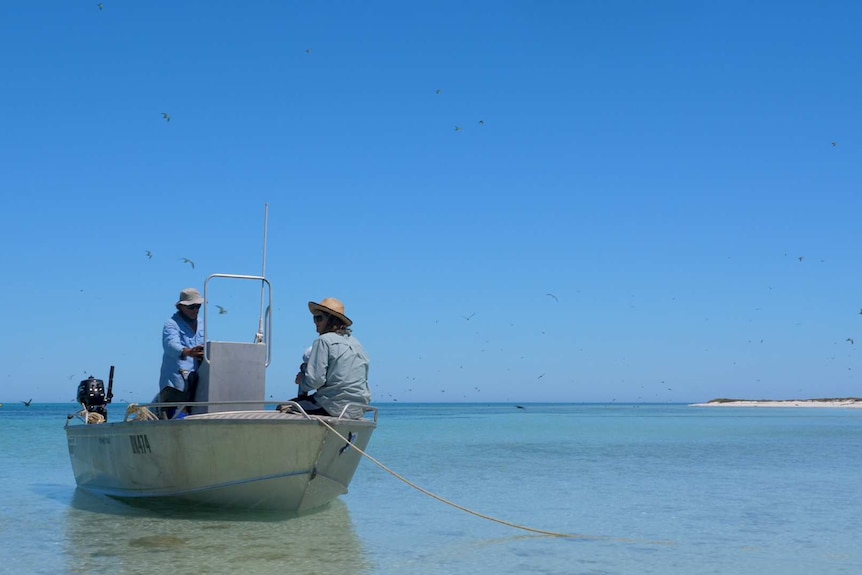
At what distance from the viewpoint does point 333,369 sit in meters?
9.52

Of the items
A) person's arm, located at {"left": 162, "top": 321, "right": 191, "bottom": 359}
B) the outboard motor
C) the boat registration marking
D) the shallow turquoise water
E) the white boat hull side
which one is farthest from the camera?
the outboard motor

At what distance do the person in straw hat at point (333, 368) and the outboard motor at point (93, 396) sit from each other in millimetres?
4514

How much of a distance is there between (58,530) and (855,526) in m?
8.85

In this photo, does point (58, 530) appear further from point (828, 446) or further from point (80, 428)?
point (828, 446)

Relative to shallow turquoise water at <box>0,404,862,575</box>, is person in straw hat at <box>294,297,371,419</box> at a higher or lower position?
higher

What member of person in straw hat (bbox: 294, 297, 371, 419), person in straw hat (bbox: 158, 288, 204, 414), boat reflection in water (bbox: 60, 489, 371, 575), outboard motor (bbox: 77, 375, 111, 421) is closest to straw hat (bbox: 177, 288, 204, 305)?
person in straw hat (bbox: 158, 288, 204, 414)

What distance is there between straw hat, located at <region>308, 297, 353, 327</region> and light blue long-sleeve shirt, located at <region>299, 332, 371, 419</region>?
0.59 ft

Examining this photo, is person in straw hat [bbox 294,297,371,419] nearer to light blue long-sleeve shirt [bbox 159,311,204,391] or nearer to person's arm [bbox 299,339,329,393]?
person's arm [bbox 299,339,329,393]

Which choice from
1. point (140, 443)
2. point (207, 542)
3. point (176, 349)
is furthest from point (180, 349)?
point (207, 542)

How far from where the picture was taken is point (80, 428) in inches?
448

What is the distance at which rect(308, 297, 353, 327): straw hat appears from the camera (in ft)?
31.5

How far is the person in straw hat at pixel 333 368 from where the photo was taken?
939cm

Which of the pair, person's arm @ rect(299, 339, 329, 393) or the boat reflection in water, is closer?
the boat reflection in water

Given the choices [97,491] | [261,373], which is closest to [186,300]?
[261,373]
